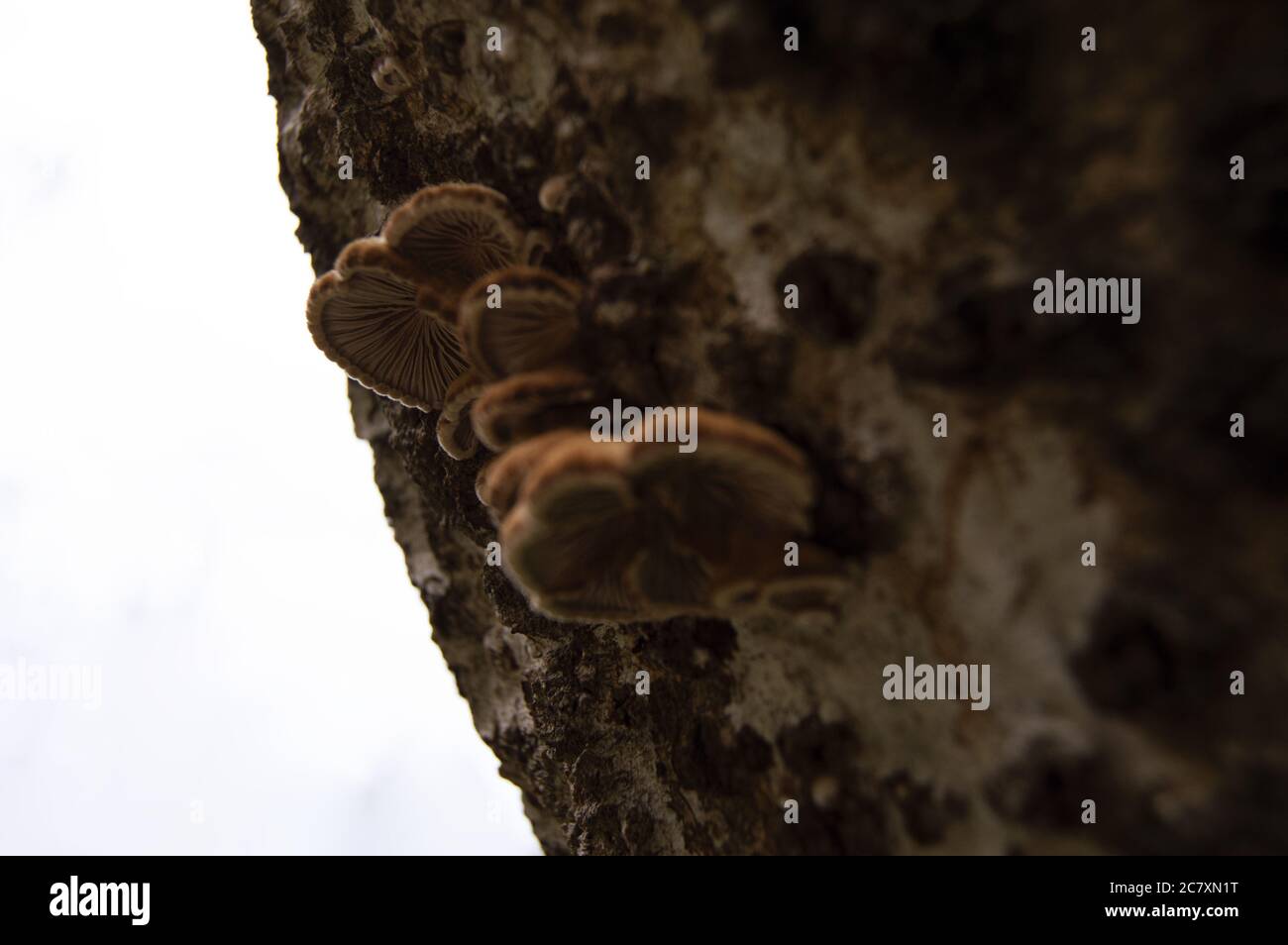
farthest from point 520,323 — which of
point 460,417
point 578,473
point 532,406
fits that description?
point 460,417

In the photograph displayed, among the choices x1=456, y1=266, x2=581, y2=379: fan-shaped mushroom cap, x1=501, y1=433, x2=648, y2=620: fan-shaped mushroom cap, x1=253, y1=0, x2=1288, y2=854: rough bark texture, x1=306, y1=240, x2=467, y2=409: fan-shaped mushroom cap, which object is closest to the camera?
x1=253, y1=0, x2=1288, y2=854: rough bark texture

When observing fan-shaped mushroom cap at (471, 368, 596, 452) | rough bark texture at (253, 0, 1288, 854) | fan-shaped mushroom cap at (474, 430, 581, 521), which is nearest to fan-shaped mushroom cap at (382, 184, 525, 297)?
rough bark texture at (253, 0, 1288, 854)

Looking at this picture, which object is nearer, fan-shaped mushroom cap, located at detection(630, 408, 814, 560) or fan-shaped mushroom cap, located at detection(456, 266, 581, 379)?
fan-shaped mushroom cap, located at detection(630, 408, 814, 560)

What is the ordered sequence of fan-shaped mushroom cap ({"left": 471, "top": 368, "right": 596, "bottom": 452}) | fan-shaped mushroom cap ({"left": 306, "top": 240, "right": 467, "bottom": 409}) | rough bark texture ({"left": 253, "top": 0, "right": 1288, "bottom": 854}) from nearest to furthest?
rough bark texture ({"left": 253, "top": 0, "right": 1288, "bottom": 854}) < fan-shaped mushroom cap ({"left": 471, "top": 368, "right": 596, "bottom": 452}) < fan-shaped mushroom cap ({"left": 306, "top": 240, "right": 467, "bottom": 409})

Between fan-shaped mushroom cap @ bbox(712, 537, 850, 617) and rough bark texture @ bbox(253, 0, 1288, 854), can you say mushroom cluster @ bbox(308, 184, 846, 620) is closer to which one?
fan-shaped mushroom cap @ bbox(712, 537, 850, 617)

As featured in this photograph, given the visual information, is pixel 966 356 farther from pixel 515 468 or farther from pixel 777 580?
pixel 515 468

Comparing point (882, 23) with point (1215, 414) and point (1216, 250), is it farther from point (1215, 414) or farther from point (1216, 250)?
point (1215, 414)
